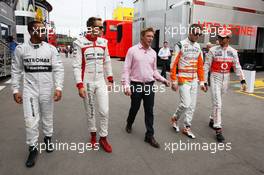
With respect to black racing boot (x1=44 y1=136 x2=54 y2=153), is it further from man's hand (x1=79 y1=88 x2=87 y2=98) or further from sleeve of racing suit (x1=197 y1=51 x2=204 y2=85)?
sleeve of racing suit (x1=197 y1=51 x2=204 y2=85)

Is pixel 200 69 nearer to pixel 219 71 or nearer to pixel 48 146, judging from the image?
pixel 219 71

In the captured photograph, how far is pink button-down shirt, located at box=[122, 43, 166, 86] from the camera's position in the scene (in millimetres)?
3756

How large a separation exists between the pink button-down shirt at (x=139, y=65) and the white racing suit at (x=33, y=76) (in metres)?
1.13

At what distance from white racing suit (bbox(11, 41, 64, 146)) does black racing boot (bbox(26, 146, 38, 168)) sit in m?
0.09

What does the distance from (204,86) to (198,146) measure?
1084mm

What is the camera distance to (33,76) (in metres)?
3.19

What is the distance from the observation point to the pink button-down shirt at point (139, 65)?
3756 millimetres

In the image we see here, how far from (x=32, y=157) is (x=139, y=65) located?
6.69ft

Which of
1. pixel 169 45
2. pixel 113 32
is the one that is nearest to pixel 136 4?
pixel 169 45

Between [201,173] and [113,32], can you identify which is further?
[113,32]

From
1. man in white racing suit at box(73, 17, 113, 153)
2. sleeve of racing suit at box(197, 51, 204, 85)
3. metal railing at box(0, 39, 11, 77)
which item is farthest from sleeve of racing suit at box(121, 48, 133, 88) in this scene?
metal railing at box(0, 39, 11, 77)

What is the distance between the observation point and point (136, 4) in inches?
599

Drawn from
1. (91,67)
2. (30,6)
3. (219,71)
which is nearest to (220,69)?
(219,71)

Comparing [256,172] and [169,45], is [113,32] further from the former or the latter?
[256,172]
